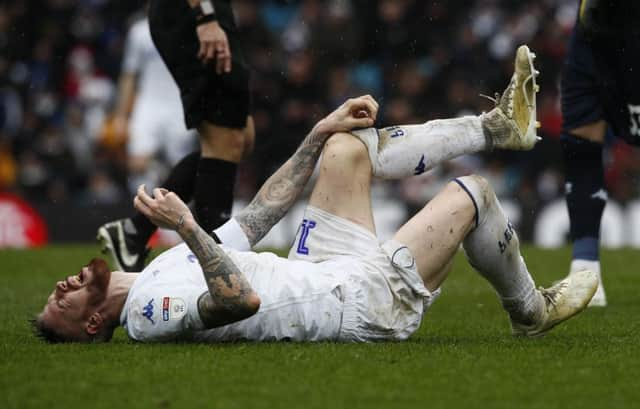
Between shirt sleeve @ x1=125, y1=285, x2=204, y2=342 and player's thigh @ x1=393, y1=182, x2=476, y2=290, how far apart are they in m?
0.83

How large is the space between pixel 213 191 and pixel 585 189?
2.08 meters

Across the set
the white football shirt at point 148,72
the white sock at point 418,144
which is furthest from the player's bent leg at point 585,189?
the white football shirt at point 148,72

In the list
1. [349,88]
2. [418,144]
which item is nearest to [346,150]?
[418,144]

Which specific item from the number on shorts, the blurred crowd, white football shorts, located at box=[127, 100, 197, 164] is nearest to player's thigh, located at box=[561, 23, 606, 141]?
the number on shorts

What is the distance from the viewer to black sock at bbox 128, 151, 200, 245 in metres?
7.31

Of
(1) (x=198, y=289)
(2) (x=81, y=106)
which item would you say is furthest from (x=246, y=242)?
(2) (x=81, y=106)

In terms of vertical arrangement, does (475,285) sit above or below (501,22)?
below

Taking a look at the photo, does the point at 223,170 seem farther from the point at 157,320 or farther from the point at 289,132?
the point at 289,132

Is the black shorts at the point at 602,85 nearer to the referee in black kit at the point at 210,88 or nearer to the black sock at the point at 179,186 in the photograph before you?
the referee in black kit at the point at 210,88

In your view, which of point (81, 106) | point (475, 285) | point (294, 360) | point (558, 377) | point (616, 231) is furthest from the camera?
point (81, 106)

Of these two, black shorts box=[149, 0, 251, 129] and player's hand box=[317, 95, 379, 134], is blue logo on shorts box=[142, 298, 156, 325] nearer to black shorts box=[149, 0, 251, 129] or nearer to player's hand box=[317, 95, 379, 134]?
player's hand box=[317, 95, 379, 134]

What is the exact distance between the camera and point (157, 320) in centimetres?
480

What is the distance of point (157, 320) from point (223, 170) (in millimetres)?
2327

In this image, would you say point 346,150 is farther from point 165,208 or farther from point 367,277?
point 165,208
